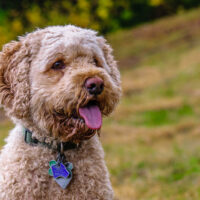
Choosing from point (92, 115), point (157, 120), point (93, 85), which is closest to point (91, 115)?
point (92, 115)

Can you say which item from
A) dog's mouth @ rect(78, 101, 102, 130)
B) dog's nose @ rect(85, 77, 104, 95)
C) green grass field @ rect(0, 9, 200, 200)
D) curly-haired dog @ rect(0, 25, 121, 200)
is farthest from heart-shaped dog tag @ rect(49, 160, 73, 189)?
green grass field @ rect(0, 9, 200, 200)

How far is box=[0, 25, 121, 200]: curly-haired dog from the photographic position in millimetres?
3775

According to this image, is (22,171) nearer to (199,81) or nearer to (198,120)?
(198,120)

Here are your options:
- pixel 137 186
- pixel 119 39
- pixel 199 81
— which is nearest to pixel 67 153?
pixel 137 186

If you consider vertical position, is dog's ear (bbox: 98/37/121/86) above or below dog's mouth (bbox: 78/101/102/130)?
above

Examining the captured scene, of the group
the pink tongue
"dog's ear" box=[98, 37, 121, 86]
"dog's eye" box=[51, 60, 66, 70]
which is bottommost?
the pink tongue

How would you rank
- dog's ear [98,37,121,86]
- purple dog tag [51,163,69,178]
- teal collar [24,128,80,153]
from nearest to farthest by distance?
purple dog tag [51,163,69,178] < teal collar [24,128,80,153] < dog's ear [98,37,121,86]

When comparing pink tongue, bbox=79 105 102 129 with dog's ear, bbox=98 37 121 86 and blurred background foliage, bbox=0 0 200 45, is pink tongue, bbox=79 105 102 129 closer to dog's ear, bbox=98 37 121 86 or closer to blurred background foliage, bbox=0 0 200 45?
dog's ear, bbox=98 37 121 86

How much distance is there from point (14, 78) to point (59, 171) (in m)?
0.83

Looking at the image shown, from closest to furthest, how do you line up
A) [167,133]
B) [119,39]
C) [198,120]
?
[167,133] < [198,120] < [119,39]

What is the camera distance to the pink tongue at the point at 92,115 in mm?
3758

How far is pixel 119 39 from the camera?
29219mm

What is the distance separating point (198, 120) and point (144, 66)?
10.5m

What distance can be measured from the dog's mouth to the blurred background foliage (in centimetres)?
1706
